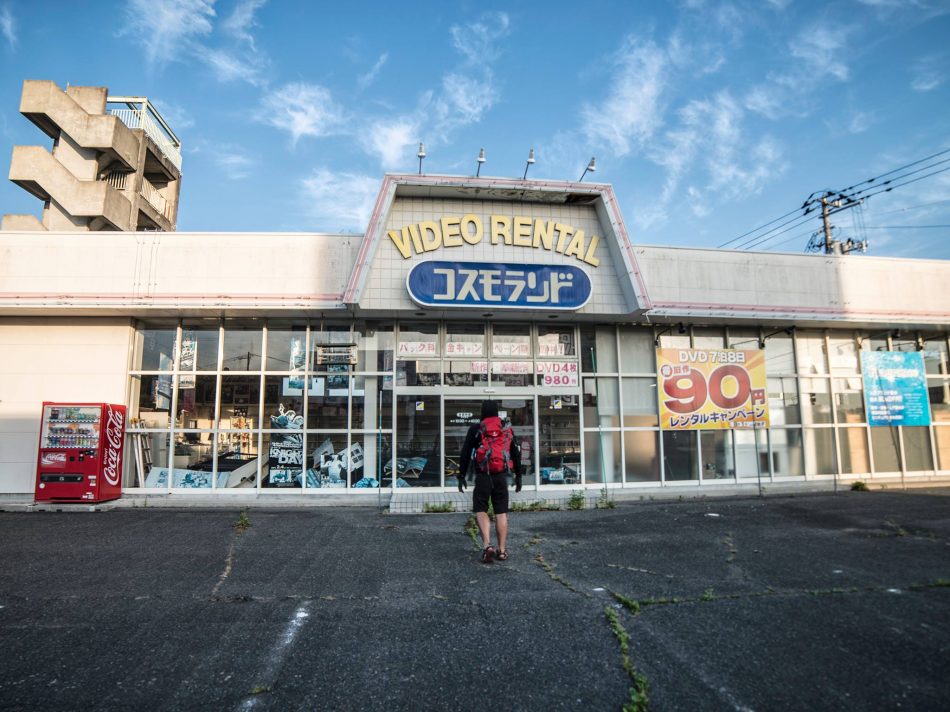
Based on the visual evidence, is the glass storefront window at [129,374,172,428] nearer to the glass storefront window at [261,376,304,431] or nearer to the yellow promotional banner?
the glass storefront window at [261,376,304,431]

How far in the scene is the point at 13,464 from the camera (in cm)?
1054

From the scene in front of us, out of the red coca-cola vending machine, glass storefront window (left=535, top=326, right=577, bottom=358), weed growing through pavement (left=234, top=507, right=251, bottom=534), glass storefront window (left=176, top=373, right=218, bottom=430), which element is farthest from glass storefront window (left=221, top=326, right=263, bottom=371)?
glass storefront window (left=535, top=326, right=577, bottom=358)

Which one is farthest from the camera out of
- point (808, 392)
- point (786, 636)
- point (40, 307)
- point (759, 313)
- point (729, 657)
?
point (808, 392)

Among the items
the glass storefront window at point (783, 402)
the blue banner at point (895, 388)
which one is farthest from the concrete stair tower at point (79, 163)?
the blue banner at point (895, 388)

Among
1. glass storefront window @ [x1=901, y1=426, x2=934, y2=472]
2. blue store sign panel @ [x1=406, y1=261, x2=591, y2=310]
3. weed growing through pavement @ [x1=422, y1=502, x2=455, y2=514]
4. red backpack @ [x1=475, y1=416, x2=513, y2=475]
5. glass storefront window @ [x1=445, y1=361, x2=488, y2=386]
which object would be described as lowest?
weed growing through pavement @ [x1=422, y1=502, x2=455, y2=514]

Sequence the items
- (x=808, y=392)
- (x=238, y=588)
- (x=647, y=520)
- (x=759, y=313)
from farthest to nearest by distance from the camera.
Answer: (x=808, y=392) < (x=759, y=313) < (x=647, y=520) < (x=238, y=588)

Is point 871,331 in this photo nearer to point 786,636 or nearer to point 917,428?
point 917,428

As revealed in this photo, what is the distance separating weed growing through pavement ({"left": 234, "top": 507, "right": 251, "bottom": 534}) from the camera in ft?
25.6

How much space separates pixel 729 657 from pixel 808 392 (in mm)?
10992

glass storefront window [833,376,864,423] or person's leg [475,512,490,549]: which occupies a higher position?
glass storefront window [833,376,864,423]

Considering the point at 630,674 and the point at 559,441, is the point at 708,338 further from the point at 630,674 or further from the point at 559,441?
the point at 630,674

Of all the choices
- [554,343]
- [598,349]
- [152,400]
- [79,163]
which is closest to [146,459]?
[152,400]

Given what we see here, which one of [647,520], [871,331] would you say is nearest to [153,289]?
[647,520]

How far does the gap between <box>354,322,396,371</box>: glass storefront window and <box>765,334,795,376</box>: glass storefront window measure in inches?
345
